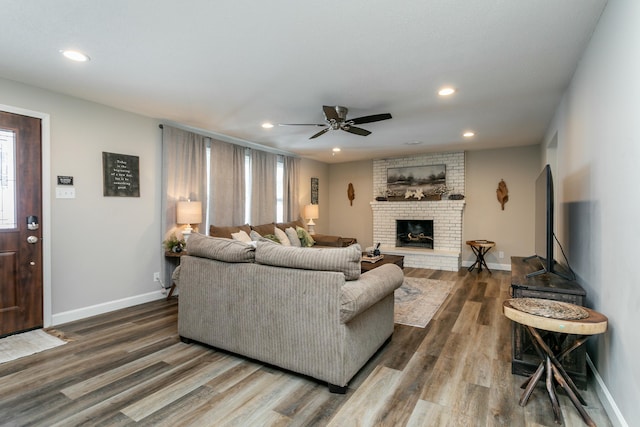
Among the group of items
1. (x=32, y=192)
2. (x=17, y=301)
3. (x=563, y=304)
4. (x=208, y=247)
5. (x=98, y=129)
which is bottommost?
(x=17, y=301)

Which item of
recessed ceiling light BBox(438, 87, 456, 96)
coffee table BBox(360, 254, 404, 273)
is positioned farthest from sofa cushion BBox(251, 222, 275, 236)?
recessed ceiling light BBox(438, 87, 456, 96)

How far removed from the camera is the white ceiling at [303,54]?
1907 mm

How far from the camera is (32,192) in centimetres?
312

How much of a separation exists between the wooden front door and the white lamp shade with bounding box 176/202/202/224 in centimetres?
142

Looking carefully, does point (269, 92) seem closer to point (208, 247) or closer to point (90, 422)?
point (208, 247)

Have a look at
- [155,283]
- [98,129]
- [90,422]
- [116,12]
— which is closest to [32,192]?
[98,129]

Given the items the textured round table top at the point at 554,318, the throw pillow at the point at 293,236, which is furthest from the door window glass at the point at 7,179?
the textured round table top at the point at 554,318

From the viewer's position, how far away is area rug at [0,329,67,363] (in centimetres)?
261

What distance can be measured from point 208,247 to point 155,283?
2.10m

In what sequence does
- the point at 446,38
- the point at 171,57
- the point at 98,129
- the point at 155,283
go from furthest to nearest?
1. the point at 155,283
2. the point at 98,129
3. the point at 171,57
4. the point at 446,38

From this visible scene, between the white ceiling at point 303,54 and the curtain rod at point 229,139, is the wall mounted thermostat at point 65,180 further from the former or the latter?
the curtain rod at point 229,139

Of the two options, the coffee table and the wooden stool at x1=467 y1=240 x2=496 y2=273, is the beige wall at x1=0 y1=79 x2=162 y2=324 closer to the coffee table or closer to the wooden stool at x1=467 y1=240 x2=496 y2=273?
the coffee table

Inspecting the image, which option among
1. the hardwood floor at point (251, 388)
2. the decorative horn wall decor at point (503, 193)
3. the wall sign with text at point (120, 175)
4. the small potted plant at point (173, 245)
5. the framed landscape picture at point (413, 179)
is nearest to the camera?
the hardwood floor at point (251, 388)

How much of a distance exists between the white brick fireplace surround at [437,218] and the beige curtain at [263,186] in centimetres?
264
